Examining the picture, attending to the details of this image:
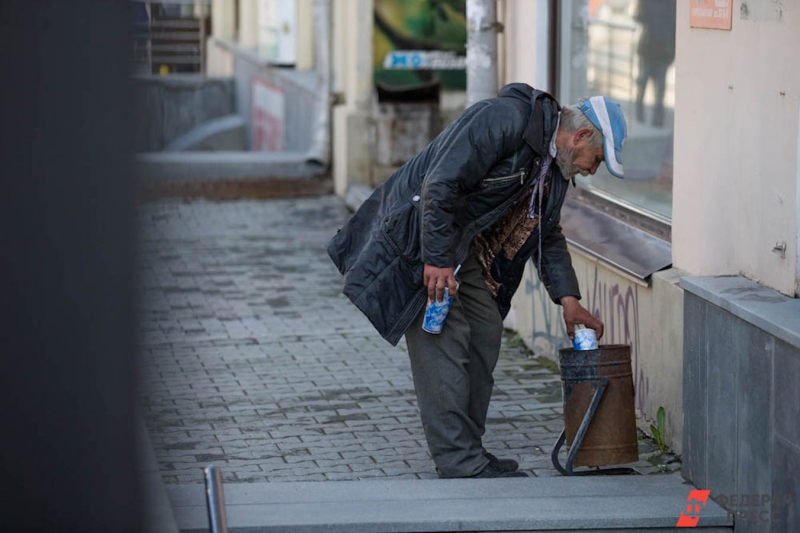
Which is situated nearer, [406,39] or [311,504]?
[311,504]

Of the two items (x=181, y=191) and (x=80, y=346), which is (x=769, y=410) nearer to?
(x=80, y=346)

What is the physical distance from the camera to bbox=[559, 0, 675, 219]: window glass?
22.5ft

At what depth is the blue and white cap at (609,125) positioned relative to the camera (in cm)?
434

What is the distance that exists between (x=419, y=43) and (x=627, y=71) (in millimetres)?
5908

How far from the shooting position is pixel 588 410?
15.0ft

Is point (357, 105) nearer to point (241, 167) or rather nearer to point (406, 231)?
point (241, 167)

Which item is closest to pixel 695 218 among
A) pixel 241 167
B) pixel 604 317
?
pixel 604 317

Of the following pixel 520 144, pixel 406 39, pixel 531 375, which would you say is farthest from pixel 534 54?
pixel 406 39

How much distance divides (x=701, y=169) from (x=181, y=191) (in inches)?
347

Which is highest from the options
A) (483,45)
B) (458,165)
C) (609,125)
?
(483,45)

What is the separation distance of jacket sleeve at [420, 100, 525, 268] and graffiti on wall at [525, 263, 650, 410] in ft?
4.94

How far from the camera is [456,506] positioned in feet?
14.1

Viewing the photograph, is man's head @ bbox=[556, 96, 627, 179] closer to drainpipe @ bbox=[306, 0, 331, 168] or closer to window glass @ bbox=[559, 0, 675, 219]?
window glass @ bbox=[559, 0, 675, 219]

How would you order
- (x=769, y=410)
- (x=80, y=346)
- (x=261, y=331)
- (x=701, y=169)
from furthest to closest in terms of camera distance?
1. (x=261, y=331)
2. (x=701, y=169)
3. (x=769, y=410)
4. (x=80, y=346)
